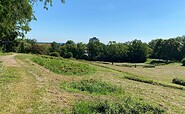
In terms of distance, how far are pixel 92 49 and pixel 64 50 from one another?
13.6m

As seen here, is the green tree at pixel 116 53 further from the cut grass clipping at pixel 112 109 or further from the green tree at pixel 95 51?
the cut grass clipping at pixel 112 109

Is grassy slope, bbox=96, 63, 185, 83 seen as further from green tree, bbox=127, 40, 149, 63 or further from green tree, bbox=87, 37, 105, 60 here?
green tree, bbox=127, 40, 149, 63

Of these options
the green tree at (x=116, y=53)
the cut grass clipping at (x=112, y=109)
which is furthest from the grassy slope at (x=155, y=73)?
the green tree at (x=116, y=53)

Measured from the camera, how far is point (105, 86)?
2019cm

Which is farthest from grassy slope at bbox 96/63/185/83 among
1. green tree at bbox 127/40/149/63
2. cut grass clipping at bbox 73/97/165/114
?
green tree at bbox 127/40/149/63

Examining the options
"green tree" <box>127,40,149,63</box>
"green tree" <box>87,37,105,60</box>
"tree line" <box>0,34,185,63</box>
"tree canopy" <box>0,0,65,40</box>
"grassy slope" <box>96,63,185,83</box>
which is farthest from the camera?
"green tree" <box>127,40,149,63</box>

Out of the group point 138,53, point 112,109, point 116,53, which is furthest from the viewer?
point 138,53

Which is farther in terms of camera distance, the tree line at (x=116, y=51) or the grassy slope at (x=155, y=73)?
the tree line at (x=116, y=51)

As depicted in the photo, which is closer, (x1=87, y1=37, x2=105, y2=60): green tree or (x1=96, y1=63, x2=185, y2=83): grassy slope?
(x1=96, y1=63, x2=185, y2=83): grassy slope

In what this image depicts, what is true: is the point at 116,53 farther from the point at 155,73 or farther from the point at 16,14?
the point at 16,14

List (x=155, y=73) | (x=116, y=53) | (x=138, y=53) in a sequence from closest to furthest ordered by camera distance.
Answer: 1. (x=155, y=73)
2. (x=116, y=53)
3. (x=138, y=53)

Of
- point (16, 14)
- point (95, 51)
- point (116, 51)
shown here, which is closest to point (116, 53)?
point (116, 51)

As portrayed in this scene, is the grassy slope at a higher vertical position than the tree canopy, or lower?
lower

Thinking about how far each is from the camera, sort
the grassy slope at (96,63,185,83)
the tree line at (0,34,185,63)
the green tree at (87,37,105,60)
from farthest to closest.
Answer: the green tree at (87,37,105,60)
the tree line at (0,34,185,63)
the grassy slope at (96,63,185,83)
